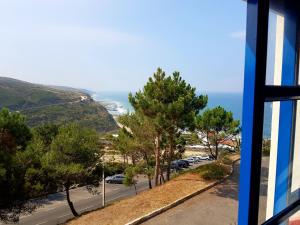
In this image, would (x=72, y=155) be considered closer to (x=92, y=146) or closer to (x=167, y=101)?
(x=92, y=146)

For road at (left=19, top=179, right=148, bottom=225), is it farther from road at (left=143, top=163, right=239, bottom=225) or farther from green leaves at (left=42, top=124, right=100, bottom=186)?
road at (left=143, top=163, right=239, bottom=225)

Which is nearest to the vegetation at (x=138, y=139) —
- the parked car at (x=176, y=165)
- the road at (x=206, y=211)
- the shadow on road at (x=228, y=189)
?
the shadow on road at (x=228, y=189)

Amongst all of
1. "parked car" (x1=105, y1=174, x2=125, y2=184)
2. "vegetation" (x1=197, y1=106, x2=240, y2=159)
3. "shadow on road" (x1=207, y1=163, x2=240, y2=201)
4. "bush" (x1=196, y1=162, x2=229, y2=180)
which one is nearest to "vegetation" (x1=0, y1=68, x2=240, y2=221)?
"bush" (x1=196, y1=162, x2=229, y2=180)

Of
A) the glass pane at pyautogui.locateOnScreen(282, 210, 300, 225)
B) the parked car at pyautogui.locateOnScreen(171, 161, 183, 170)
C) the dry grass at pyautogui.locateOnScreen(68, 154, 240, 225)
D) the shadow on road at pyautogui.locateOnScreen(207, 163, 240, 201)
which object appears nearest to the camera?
the glass pane at pyautogui.locateOnScreen(282, 210, 300, 225)

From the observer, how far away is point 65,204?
19453 millimetres

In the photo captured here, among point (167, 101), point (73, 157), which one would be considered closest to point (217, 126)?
A: point (167, 101)

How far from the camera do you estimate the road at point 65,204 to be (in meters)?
16.5

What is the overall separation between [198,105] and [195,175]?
2.54 metres

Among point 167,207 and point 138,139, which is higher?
point 138,139

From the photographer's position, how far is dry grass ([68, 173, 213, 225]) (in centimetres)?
891

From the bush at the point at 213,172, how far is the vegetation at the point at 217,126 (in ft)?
10.5

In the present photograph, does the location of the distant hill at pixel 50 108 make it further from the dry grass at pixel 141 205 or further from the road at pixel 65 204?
the dry grass at pixel 141 205

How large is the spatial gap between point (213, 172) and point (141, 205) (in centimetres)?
396

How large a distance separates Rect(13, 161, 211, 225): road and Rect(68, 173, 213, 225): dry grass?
21.9 feet
